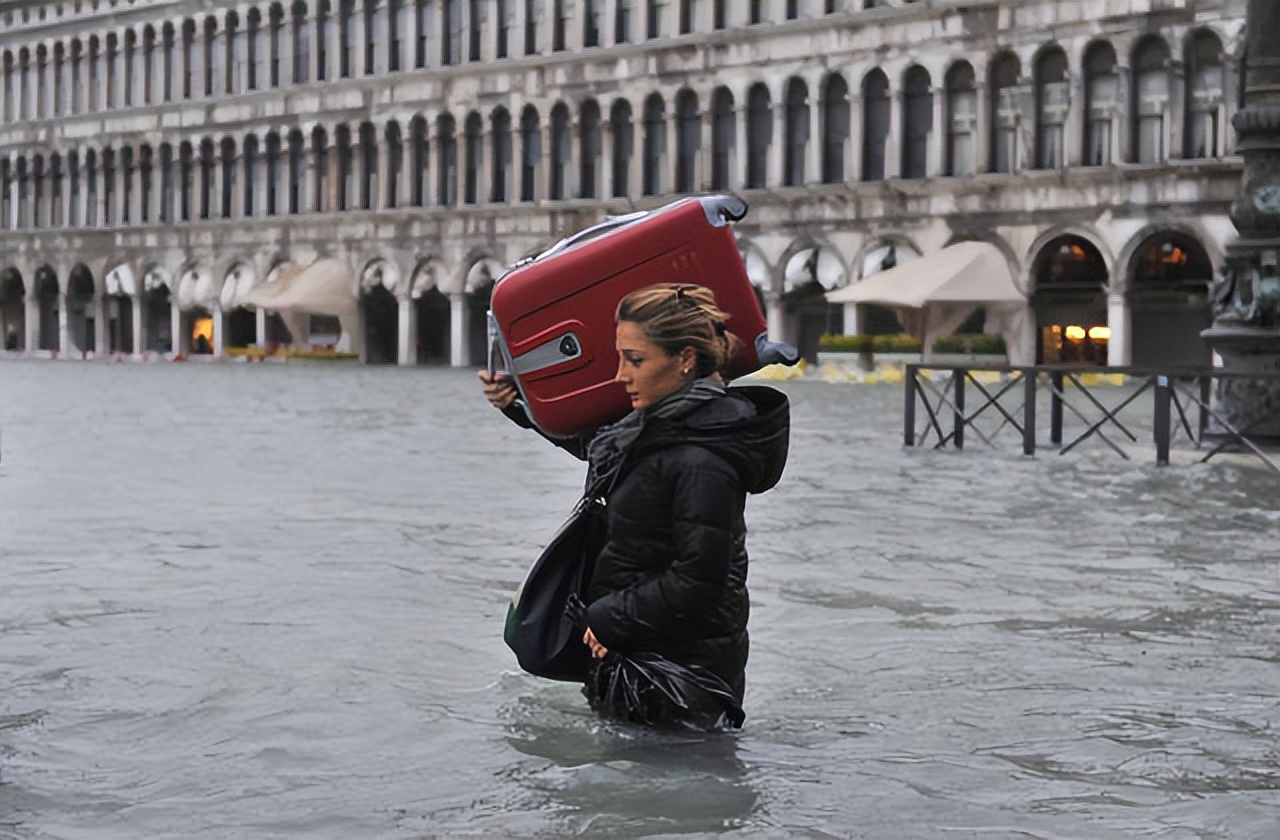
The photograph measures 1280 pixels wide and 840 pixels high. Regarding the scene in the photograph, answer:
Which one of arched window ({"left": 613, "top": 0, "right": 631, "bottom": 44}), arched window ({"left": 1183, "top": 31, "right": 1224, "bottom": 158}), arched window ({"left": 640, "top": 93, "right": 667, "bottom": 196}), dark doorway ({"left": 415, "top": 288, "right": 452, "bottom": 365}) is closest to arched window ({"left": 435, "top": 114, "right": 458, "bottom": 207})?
dark doorway ({"left": 415, "top": 288, "right": 452, "bottom": 365})

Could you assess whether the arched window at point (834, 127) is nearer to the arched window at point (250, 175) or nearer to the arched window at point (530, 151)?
the arched window at point (530, 151)

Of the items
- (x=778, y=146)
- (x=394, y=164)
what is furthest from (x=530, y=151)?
(x=778, y=146)

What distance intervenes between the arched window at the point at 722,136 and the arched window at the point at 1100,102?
1049cm

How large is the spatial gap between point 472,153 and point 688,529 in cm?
5144

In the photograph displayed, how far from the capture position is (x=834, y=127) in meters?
47.2

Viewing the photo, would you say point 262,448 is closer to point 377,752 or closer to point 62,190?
point 377,752

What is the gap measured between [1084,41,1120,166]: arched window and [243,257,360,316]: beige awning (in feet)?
81.8

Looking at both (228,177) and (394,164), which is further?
(228,177)

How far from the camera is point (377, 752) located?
18.6 ft

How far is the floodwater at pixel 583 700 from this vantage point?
5.04m

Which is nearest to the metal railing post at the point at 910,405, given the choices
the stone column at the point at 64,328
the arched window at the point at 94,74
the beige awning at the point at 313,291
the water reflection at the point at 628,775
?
the water reflection at the point at 628,775

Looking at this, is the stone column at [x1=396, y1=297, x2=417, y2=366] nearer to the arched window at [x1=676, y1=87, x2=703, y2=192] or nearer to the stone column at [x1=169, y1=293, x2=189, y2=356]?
the stone column at [x1=169, y1=293, x2=189, y2=356]

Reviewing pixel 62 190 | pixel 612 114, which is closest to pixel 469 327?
pixel 612 114

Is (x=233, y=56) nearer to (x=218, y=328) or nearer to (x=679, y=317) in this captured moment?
(x=218, y=328)
